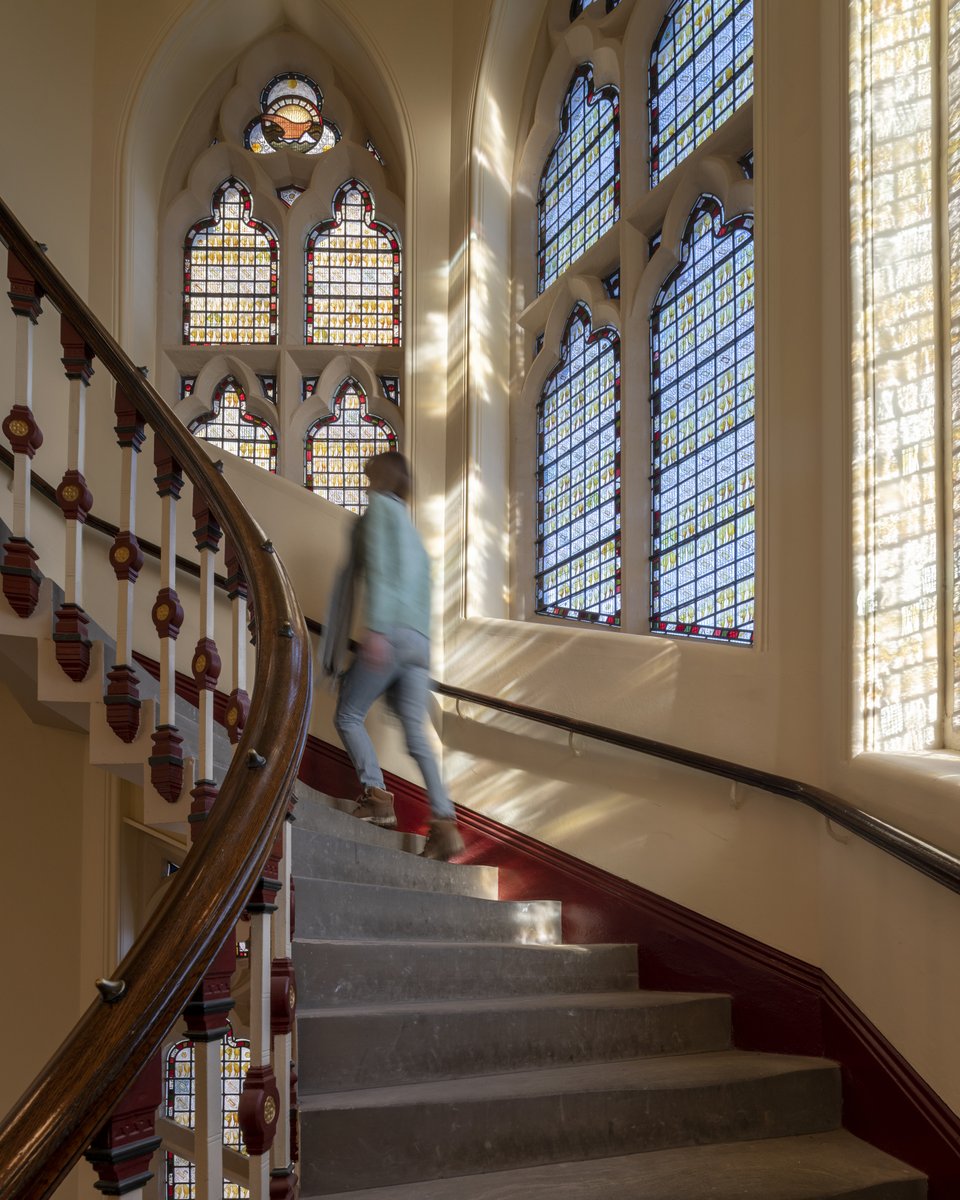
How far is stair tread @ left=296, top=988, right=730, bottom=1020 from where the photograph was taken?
2893 mm

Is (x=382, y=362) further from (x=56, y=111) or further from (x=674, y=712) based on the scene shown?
(x=674, y=712)

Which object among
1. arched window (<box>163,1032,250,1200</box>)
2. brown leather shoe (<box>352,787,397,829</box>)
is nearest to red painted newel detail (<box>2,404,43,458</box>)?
brown leather shoe (<box>352,787,397,829</box>)

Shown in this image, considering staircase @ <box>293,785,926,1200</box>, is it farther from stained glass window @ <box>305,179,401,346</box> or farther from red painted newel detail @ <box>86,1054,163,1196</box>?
stained glass window @ <box>305,179,401,346</box>

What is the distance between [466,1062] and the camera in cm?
301

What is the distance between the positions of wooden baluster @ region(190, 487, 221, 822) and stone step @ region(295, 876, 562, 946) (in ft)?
1.38

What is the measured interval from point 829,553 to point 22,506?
213cm

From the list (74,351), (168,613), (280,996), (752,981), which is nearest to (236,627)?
(168,613)

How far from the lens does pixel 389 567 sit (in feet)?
13.7

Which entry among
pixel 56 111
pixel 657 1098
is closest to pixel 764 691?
pixel 657 1098

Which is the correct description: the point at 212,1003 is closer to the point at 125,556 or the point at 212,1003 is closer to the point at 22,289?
the point at 125,556

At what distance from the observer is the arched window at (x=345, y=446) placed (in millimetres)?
6484

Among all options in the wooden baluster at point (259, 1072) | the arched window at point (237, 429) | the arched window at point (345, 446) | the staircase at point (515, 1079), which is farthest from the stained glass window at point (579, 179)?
the wooden baluster at point (259, 1072)

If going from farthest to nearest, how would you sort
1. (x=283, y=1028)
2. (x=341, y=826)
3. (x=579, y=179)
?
(x=579, y=179) < (x=341, y=826) < (x=283, y=1028)

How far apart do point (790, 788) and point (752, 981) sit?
0.61 m
